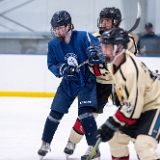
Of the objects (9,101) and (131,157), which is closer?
(131,157)

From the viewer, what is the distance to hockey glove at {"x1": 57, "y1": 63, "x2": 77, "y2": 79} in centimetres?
382

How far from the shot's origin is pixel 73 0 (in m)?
8.05

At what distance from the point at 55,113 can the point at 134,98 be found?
4.08 feet

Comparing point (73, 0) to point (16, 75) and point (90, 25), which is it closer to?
point (90, 25)

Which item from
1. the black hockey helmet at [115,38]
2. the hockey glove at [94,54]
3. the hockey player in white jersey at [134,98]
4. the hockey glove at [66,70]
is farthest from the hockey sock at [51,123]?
the black hockey helmet at [115,38]

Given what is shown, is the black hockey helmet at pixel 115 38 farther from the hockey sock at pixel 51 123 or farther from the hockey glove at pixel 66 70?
the hockey sock at pixel 51 123

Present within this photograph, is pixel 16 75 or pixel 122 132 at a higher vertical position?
pixel 122 132

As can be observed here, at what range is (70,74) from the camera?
3.84 m

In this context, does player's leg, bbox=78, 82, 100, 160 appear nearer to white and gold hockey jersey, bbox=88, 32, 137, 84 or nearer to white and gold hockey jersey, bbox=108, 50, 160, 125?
white and gold hockey jersey, bbox=88, 32, 137, 84

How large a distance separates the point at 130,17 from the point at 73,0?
0.82 meters

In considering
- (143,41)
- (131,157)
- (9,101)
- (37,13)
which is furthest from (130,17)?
(131,157)

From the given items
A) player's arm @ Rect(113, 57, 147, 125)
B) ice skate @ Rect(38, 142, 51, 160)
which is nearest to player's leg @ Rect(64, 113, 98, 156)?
ice skate @ Rect(38, 142, 51, 160)

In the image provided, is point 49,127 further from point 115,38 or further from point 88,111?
point 115,38

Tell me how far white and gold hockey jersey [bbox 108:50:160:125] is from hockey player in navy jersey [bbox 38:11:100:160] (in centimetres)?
85
